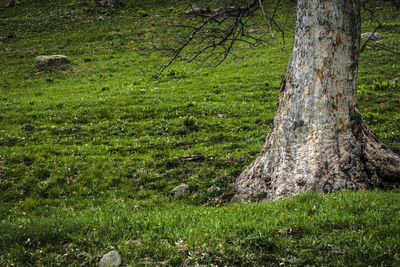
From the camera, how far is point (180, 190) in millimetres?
9219

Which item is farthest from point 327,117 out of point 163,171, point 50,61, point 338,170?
point 50,61

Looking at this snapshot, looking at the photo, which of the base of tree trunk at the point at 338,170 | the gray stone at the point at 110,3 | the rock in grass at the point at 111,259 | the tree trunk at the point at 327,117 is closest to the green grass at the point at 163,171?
the rock in grass at the point at 111,259

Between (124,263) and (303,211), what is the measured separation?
11.6 ft

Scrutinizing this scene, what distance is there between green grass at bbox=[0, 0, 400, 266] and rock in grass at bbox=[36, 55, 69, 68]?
2.88ft

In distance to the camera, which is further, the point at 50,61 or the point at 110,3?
the point at 110,3

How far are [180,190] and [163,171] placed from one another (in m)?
1.68

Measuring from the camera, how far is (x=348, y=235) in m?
5.08

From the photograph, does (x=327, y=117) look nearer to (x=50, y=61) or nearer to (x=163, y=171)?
(x=163, y=171)

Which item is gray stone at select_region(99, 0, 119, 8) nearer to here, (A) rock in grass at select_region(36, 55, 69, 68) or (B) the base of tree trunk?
(A) rock in grass at select_region(36, 55, 69, 68)

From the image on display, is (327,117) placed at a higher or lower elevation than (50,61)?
lower

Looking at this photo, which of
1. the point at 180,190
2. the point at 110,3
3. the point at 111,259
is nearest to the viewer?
the point at 111,259

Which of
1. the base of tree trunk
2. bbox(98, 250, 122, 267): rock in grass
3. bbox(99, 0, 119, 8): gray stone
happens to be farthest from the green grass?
bbox(99, 0, 119, 8): gray stone

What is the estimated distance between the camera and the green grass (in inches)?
206

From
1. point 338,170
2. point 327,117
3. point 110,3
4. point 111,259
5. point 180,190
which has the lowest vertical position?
point 180,190
